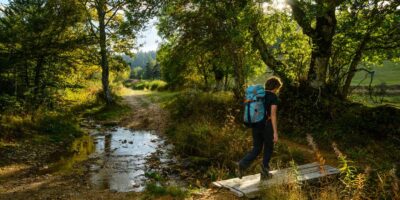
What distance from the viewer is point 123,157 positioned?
12086mm

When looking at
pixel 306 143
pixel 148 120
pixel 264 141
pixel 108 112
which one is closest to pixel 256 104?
pixel 264 141

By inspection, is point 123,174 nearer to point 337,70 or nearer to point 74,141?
point 74,141

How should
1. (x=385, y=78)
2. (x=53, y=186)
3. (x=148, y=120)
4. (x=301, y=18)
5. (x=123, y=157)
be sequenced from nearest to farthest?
(x=53, y=186), (x=123, y=157), (x=301, y=18), (x=148, y=120), (x=385, y=78)

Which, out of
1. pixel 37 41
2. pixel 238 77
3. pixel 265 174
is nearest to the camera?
pixel 265 174

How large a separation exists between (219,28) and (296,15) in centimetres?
504

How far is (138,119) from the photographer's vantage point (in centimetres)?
2116

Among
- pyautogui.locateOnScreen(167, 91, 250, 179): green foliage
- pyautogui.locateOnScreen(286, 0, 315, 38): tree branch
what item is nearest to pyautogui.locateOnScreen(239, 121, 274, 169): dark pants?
pyautogui.locateOnScreen(167, 91, 250, 179): green foliage

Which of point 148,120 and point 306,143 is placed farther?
point 148,120

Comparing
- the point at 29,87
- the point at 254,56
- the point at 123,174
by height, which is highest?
the point at 254,56

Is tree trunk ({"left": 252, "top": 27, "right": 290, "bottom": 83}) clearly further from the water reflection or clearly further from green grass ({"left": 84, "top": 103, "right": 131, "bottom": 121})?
green grass ({"left": 84, "top": 103, "right": 131, "bottom": 121})

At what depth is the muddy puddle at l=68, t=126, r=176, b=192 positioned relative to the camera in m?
9.23

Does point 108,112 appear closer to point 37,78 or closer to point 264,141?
point 37,78

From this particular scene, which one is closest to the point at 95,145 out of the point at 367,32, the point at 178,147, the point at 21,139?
the point at 21,139

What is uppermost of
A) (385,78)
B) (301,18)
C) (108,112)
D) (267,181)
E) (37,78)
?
(301,18)
